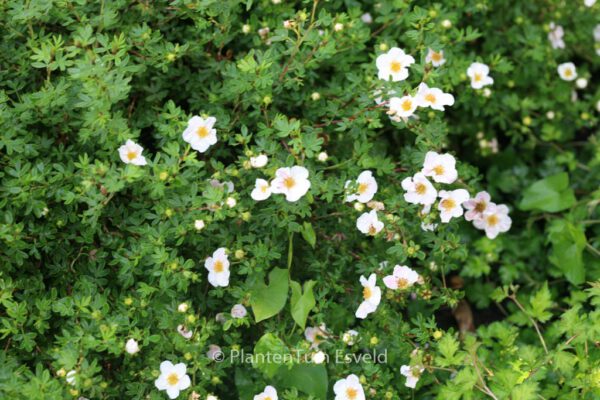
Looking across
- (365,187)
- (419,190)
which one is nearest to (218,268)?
(365,187)

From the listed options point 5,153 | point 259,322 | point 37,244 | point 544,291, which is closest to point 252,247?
point 259,322

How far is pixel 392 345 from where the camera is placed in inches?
103

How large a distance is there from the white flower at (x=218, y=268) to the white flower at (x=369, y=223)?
466 millimetres

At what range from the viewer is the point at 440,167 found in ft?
8.15

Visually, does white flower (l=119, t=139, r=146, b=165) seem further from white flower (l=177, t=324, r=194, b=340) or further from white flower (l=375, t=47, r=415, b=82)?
white flower (l=375, t=47, r=415, b=82)

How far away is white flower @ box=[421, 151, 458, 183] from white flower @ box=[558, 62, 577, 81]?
4.14 ft

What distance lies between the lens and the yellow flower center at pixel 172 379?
91.7 inches

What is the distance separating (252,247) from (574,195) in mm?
1736

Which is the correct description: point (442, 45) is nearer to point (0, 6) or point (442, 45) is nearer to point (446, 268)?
point (446, 268)

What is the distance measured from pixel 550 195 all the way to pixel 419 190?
104 cm

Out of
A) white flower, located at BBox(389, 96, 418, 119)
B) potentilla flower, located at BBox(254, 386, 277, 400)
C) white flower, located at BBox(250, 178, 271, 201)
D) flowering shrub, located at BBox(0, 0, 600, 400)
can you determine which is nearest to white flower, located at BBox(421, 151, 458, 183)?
flowering shrub, located at BBox(0, 0, 600, 400)

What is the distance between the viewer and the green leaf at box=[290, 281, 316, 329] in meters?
2.45

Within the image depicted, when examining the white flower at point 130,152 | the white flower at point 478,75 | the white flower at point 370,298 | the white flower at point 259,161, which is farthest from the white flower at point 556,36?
the white flower at point 130,152

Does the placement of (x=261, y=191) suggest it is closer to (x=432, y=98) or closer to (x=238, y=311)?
(x=238, y=311)
